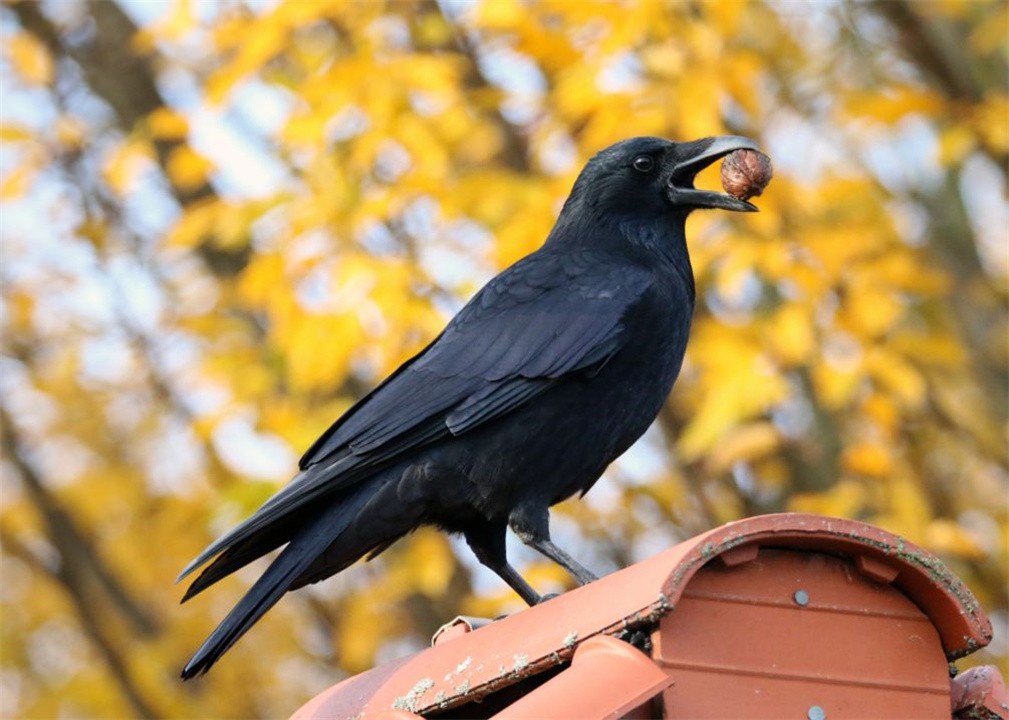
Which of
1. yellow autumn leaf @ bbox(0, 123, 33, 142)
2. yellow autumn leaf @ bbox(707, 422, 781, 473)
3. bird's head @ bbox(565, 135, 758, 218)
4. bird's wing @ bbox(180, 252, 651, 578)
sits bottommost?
yellow autumn leaf @ bbox(707, 422, 781, 473)

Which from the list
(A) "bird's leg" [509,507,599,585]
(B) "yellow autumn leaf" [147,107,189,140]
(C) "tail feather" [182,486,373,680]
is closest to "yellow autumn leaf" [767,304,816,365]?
(A) "bird's leg" [509,507,599,585]

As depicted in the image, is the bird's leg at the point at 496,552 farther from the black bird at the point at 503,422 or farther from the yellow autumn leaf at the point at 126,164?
the yellow autumn leaf at the point at 126,164

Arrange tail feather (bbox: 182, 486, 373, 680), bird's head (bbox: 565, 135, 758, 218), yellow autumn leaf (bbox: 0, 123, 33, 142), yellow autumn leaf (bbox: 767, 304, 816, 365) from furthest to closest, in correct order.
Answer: yellow autumn leaf (bbox: 0, 123, 33, 142) < yellow autumn leaf (bbox: 767, 304, 816, 365) < bird's head (bbox: 565, 135, 758, 218) < tail feather (bbox: 182, 486, 373, 680)

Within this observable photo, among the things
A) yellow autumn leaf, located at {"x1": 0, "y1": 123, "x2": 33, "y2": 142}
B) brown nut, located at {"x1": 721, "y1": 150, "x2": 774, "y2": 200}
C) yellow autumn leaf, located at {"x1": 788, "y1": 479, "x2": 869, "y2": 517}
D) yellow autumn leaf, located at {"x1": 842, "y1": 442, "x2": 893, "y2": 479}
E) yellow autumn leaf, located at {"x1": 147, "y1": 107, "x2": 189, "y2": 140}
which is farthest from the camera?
yellow autumn leaf, located at {"x1": 0, "y1": 123, "x2": 33, "y2": 142}

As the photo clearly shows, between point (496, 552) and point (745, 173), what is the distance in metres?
1.26

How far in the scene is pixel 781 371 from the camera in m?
6.05

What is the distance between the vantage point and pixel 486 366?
4047 millimetres

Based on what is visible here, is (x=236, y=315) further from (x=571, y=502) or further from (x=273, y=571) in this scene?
(x=273, y=571)

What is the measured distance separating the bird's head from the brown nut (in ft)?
0.36

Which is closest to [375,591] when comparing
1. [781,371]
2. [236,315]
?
[236,315]

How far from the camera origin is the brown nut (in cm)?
412

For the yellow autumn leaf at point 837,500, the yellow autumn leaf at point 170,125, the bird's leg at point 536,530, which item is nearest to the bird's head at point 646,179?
the bird's leg at point 536,530

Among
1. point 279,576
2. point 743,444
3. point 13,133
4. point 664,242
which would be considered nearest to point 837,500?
point 743,444

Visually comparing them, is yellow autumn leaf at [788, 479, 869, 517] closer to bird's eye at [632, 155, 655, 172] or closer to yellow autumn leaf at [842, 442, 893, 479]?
yellow autumn leaf at [842, 442, 893, 479]
